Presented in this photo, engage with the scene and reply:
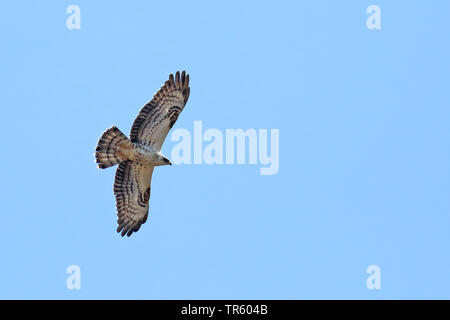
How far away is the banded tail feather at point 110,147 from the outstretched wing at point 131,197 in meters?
0.55

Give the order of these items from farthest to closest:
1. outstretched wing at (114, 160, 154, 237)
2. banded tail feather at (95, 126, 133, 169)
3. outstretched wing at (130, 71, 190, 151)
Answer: outstretched wing at (114, 160, 154, 237), outstretched wing at (130, 71, 190, 151), banded tail feather at (95, 126, 133, 169)

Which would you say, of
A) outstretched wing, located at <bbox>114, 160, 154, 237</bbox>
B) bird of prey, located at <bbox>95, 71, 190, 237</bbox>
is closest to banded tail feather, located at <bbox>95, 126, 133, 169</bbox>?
bird of prey, located at <bbox>95, 71, 190, 237</bbox>

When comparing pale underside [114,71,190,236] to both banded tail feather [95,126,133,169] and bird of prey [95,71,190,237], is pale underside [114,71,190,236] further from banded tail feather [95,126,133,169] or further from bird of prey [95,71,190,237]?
banded tail feather [95,126,133,169]

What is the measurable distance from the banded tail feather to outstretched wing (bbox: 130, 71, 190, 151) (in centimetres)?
25

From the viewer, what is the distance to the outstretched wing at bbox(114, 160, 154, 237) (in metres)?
18.0

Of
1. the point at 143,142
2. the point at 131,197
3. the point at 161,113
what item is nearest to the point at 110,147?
the point at 143,142

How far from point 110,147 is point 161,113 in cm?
102

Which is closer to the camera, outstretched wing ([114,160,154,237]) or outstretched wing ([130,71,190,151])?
outstretched wing ([130,71,190,151])

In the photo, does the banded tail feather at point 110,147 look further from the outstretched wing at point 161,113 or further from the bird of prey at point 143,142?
the outstretched wing at point 161,113
